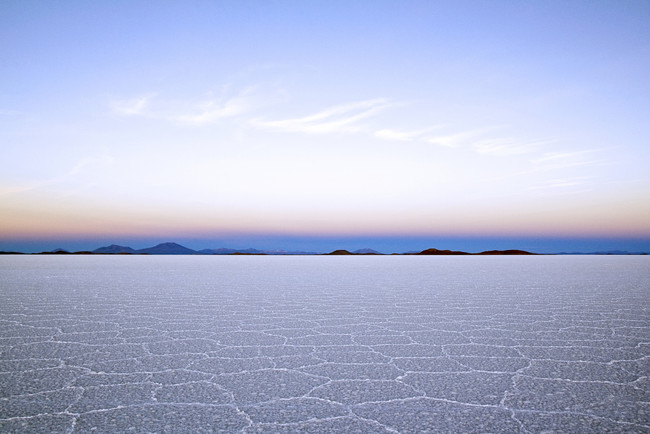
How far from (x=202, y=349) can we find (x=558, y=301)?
472 cm

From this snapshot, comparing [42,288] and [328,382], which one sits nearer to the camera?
[328,382]

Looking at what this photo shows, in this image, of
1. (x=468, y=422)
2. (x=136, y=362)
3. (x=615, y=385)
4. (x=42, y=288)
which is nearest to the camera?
(x=468, y=422)

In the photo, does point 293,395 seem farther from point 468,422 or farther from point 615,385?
point 615,385

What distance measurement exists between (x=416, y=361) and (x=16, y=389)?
2.18 metres

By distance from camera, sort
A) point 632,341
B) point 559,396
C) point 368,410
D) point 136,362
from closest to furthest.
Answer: point 368,410, point 559,396, point 136,362, point 632,341

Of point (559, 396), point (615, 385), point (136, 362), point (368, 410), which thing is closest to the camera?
point (368, 410)

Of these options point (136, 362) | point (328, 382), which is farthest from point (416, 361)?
point (136, 362)

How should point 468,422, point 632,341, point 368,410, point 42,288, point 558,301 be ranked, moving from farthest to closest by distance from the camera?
point 42,288
point 558,301
point 632,341
point 368,410
point 468,422

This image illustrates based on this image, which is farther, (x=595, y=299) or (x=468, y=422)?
(x=595, y=299)

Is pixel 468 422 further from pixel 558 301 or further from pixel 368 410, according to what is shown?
pixel 558 301

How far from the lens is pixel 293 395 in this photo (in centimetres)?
203

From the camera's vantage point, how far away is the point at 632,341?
126 inches

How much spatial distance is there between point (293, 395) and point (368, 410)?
1.27 ft

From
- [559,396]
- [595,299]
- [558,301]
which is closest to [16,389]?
[559,396]
